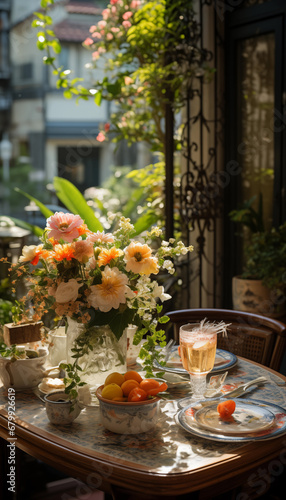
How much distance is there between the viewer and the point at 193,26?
2953 millimetres

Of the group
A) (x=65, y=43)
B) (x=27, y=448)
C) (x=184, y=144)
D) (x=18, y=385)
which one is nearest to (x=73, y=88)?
(x=184, y=144)

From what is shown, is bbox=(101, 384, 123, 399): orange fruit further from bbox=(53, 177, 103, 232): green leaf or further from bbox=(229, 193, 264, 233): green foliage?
bbox=(229, 193, 264, 233): green foliage

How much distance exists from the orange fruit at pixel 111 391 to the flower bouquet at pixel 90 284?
63 millimetres

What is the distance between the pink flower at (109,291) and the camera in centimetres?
122

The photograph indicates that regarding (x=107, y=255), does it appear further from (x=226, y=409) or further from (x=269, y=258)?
(x=269, y=258)

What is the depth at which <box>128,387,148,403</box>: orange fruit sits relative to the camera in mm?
1178

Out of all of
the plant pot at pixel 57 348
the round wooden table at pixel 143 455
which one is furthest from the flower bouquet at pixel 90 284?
the plant pot at pixel 57 348

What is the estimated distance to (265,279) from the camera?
2686mm

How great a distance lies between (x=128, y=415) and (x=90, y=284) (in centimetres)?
28

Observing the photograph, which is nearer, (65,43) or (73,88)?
(73,88)

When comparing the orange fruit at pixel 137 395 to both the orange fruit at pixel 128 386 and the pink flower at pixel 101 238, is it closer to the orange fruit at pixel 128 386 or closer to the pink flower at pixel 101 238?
the orange fruit at pixel 128 386

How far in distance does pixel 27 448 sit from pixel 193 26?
2359 millimetres

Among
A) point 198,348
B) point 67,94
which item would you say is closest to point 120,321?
point 198,348

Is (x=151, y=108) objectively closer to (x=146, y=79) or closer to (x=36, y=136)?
(x=146, y=79)
